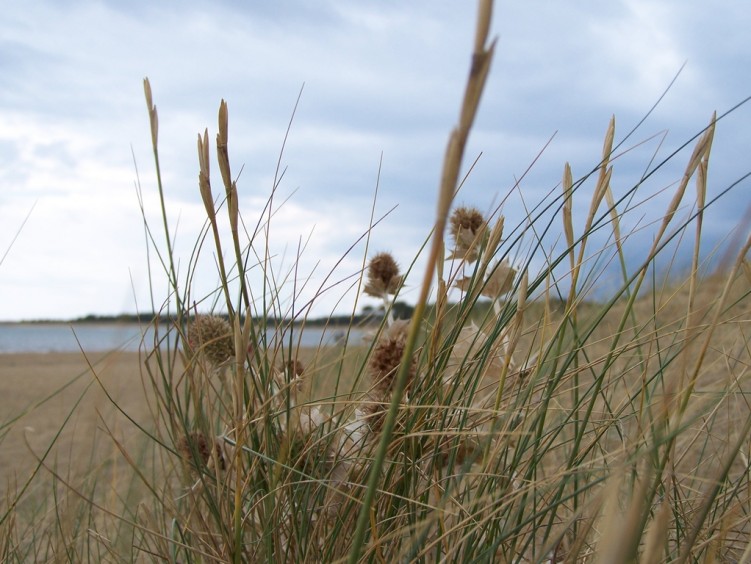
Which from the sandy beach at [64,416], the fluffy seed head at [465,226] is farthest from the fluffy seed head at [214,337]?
the fluffy seed head at [465,226]

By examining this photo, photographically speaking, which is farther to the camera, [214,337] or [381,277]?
[381,277]

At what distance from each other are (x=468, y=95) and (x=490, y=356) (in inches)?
29.1

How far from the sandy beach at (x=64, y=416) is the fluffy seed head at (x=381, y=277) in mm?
499

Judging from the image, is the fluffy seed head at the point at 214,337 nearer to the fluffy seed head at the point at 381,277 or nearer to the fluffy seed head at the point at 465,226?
the fluffy seed head at the point at 381,277

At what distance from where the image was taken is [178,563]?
1238mm

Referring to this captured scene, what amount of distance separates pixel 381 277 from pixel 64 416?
14.7ft

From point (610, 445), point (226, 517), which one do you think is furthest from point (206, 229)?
point (610, 445)

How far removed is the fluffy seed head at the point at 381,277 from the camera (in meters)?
1.45

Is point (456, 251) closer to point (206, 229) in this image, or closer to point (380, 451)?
point (206, 229)

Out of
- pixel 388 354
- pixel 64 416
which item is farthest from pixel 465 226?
pixel 64 416

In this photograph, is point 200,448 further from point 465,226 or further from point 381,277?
point 465,226

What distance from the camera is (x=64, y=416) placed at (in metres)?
5.15

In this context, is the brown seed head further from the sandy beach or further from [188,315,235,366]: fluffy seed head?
the sandy beach

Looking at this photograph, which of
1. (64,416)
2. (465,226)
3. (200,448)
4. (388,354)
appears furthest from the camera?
(64,416)
